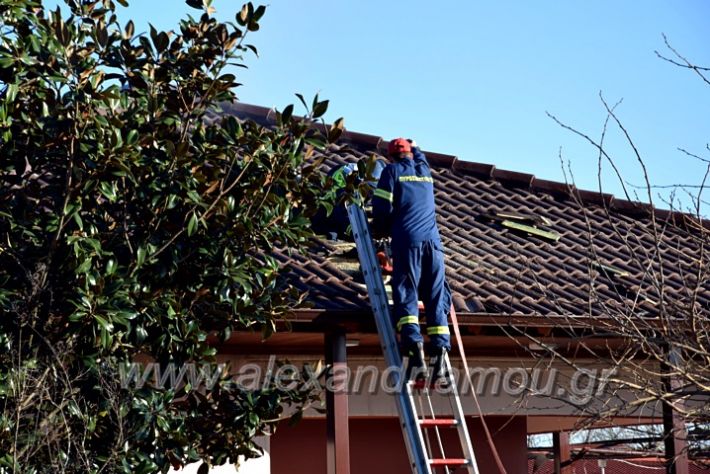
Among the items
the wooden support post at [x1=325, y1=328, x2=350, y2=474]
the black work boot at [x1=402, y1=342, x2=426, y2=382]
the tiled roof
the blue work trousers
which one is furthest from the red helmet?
the black work boot at [x1=402, y1=342, x2=426, y2=382]

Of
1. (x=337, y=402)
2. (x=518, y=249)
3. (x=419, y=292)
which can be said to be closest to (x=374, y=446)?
(x=518, y=249)

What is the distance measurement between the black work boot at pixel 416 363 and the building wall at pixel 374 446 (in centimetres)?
286

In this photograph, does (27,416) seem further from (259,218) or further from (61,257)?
(259,218)

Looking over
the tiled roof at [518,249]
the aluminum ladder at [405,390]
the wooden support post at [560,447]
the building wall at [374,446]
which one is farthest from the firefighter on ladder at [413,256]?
the wooden support post at [560,447]

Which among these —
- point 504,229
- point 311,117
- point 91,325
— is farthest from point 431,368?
point 504,229

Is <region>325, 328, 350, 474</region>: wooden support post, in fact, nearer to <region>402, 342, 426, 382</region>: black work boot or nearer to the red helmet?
<region>402, 342, 426, 382</region>: black work boot

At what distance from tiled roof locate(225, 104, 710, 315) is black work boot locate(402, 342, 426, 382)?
766 mm

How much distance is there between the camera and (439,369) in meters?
8.52

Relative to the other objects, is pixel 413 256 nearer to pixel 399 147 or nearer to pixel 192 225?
pixel 399 147

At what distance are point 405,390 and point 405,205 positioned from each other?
1.65 m

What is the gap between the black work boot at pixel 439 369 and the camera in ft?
28.0

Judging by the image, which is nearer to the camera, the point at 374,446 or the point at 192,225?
the point at 192,225

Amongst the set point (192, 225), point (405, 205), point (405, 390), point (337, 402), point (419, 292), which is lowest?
point (337, 402)

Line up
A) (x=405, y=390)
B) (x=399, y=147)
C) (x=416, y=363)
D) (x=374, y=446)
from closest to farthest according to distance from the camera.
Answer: (x=405, y=390) < (x=416, y=363) < (x=399, y=147) < (x=374, y=446)
